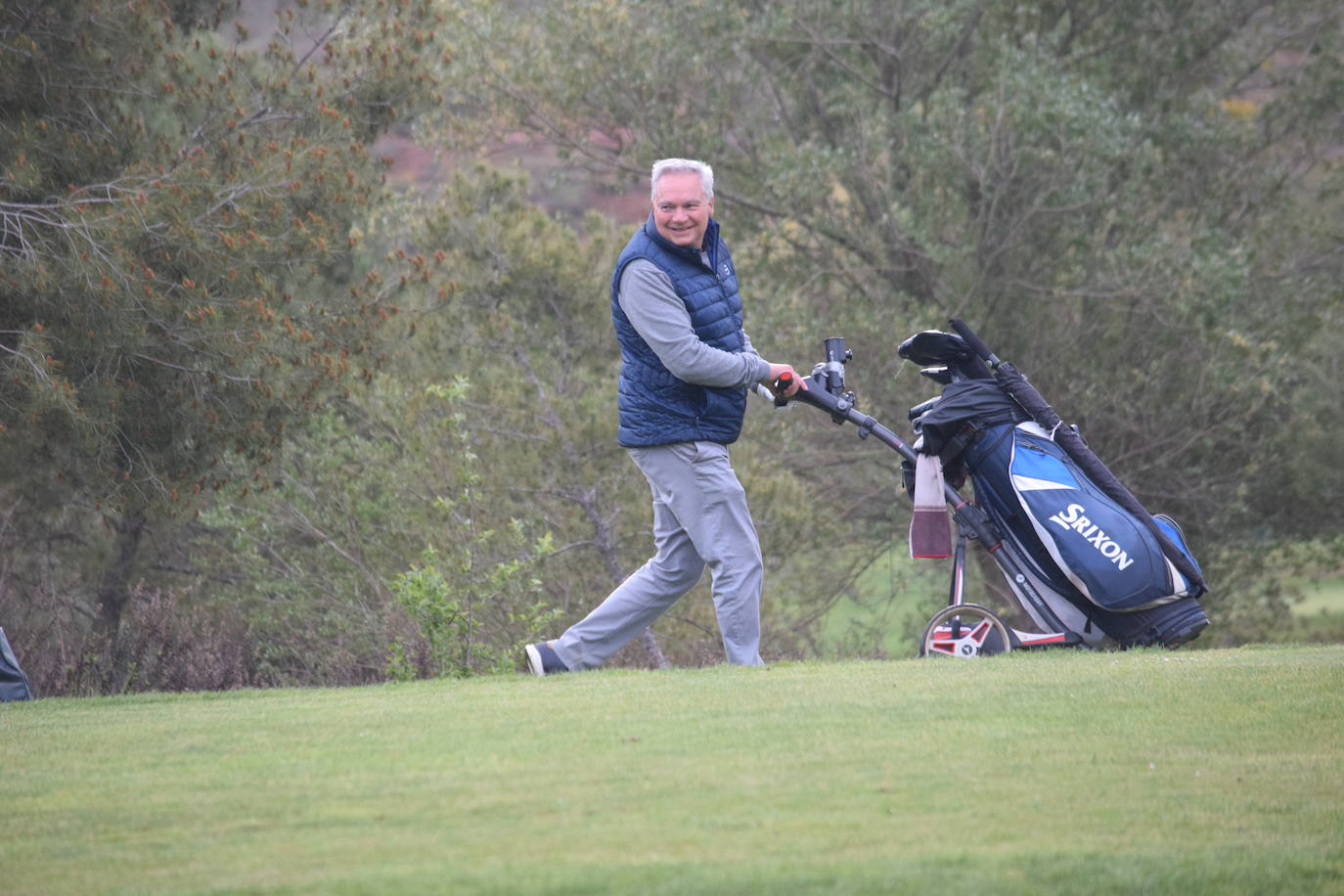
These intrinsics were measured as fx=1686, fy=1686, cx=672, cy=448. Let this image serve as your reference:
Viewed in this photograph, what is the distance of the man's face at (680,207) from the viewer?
688 cm

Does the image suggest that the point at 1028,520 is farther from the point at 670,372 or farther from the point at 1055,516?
the point at 670,372

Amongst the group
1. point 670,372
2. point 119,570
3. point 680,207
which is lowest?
point 119,570

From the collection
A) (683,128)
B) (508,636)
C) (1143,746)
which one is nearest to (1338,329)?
(683,128)


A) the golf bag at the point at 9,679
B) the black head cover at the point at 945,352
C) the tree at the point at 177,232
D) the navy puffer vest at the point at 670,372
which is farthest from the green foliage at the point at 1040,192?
the golf bag at the point at 9,679

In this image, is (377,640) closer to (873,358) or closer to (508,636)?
(508,636)

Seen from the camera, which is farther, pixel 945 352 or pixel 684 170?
pixel 945 352

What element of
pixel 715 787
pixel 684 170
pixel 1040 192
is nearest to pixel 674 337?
pixel 684 170

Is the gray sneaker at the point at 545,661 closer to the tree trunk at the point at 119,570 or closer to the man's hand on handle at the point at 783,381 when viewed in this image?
the man's hand on handle at the point at 783,381

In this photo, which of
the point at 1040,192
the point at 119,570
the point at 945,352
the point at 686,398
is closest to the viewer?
the point at 686,398

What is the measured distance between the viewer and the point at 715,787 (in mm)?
4566

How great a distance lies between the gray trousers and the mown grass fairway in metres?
0.50

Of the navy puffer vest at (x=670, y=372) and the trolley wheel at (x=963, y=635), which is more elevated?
the navy puffer vest at (x=670, y=372)

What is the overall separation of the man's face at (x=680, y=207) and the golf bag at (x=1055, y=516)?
4.11ft

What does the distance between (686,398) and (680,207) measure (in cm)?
78
